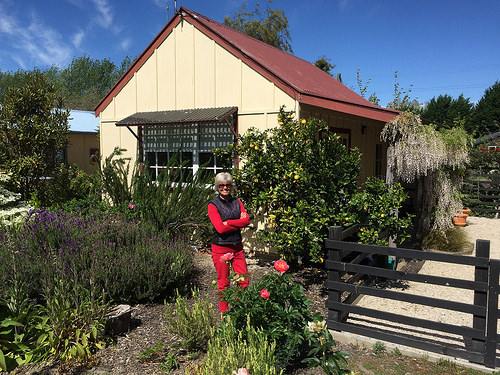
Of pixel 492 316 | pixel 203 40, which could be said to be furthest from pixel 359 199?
pixel 203 40

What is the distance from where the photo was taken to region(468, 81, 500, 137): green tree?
34.0m

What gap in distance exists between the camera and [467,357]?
3.51 metres

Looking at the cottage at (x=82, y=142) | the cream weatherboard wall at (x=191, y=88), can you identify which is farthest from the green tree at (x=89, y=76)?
the cream weatherboard wall at (x=191, y=88)

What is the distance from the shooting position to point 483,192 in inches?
584

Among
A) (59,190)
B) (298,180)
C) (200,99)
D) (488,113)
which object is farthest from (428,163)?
(488,113)

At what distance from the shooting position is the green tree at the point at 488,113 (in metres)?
34.0

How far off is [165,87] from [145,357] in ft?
21.3

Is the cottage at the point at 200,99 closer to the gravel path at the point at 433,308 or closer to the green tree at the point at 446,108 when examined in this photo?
the gravel path at the point at 433,308

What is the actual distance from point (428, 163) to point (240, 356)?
5876 mm

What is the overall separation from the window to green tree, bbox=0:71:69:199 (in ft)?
6.41

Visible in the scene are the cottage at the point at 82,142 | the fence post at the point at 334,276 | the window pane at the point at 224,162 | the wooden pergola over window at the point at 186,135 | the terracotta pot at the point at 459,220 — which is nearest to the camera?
the fence post at the point at 334,276

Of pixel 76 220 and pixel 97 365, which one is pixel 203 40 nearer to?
pixel 76 220

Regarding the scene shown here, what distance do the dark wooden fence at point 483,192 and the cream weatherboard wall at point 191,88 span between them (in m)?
10.4

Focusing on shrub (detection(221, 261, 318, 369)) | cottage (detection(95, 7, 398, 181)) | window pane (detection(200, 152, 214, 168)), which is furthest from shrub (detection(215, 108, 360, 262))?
shrub (detection(221, 261, 318, 369))
